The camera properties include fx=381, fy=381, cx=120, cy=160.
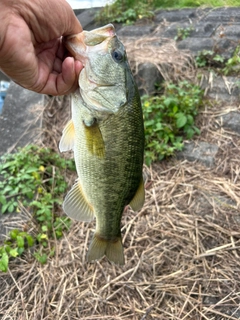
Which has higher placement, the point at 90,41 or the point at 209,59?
the point at 90,41

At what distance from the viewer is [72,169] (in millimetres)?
4035

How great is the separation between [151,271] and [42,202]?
4.06ft

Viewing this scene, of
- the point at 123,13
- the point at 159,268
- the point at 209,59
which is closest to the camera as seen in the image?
the point at 159,268

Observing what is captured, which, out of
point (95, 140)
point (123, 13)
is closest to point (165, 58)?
point (123, 13)

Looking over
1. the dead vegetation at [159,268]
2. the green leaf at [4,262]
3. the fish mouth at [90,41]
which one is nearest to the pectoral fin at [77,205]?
the fish mouth at [90,41]

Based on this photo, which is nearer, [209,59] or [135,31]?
[209,59]

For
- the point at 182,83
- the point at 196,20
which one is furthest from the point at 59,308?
the point at 196,20

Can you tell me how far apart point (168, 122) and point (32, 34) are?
243 centimetres

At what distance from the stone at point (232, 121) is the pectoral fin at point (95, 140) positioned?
2.44m

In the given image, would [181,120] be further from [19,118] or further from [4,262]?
[4,262]

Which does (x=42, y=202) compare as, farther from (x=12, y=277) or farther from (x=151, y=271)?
(x=151, y=271)

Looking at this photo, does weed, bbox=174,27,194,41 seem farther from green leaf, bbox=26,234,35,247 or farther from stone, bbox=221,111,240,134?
green leaf, bbox=26,234,35,247

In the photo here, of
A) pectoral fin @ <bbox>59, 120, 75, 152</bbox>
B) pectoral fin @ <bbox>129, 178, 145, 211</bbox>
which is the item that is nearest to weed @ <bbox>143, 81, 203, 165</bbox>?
pectoral fin @ <bbox>129, 178, 145, 211</bbox>

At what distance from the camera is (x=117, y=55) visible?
1.88 metres
